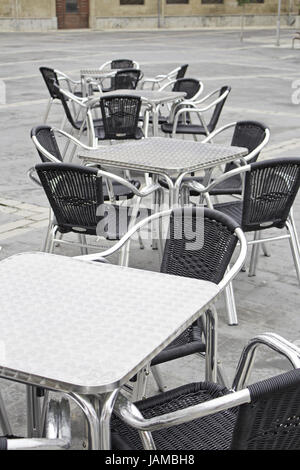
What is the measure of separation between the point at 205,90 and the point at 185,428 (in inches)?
450

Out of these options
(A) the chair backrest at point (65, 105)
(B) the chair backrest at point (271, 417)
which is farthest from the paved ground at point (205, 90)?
(B) the chair backrest at point (271, 417)

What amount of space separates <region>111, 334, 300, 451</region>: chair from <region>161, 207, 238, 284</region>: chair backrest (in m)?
0.67

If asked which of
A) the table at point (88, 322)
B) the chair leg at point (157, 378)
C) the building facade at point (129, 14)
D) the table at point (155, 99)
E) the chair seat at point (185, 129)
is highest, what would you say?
the table at point (88, 322)

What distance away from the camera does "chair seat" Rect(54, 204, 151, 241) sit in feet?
13.6

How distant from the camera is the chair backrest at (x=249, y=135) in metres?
A: 5.06

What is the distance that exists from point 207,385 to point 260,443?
0.75 m

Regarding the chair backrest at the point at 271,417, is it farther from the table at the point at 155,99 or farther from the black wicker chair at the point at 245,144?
the table at the point at 155,99

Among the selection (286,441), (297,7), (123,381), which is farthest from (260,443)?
(297,7)

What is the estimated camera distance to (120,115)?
22.7 feet

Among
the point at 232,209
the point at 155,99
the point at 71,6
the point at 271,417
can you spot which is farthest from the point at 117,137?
the point at 71,6

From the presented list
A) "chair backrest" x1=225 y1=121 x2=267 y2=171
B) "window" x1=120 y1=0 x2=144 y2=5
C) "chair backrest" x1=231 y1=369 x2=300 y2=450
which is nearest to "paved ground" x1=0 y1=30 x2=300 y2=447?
"chair backrest" x1=225 y1=121 x2=267 y2=171

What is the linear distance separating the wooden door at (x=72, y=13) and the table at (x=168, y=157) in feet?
91.4

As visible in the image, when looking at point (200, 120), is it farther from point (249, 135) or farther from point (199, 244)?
point (199, 244)

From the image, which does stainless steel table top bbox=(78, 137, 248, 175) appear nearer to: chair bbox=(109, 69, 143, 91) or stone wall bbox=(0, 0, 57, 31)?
chair bbox=(109, 69, 143, 91)
